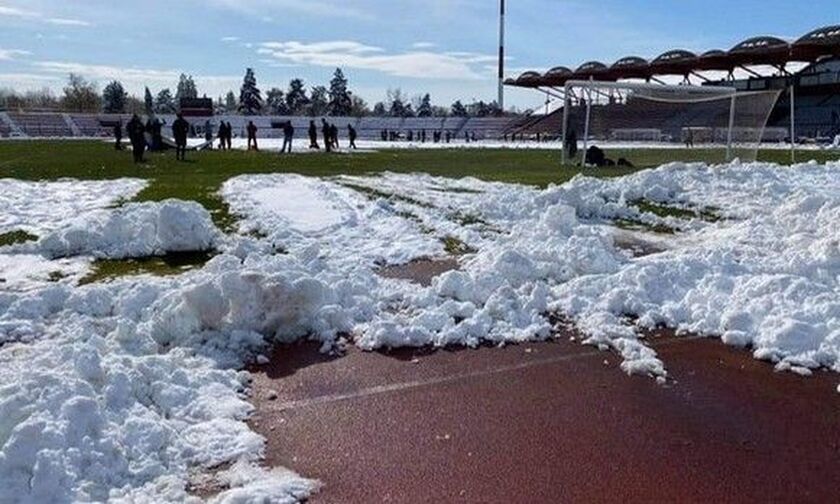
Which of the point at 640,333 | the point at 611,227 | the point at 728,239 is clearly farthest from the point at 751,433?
the point at 611,227

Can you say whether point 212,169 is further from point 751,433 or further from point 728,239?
point 751,433

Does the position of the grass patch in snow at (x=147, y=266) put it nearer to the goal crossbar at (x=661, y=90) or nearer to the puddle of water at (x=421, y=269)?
the puddle of water at (x=421, y=269)

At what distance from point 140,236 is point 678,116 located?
3107 centimetres

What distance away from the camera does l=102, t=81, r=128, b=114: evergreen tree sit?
408 ft

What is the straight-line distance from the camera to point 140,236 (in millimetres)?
9523

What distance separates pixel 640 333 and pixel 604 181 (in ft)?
27.7

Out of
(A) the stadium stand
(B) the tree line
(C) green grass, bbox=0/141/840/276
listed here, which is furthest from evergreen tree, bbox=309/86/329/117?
(C) green grass, bbox=0/141/840/276

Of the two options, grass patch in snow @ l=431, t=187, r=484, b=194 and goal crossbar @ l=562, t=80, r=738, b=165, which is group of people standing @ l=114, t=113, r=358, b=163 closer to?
grass patch in snow @ l=431, t=187, r=484, b=194

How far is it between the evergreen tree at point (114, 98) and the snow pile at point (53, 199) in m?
115

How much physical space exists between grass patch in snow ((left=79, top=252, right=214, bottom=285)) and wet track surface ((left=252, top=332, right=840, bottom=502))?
2966 millimetres

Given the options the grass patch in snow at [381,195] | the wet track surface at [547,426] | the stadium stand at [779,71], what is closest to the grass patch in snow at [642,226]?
the grass patch in snow at [381,195]

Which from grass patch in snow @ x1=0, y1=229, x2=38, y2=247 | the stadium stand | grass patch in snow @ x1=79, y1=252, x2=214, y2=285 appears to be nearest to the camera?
grass patch in snow @ x1=79, y1=252, x2=214, y2=285

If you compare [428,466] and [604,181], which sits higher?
[604,181]

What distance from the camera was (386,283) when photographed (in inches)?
306
